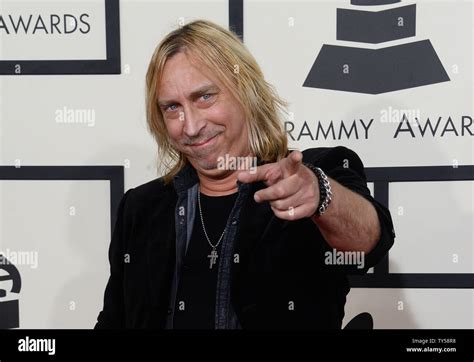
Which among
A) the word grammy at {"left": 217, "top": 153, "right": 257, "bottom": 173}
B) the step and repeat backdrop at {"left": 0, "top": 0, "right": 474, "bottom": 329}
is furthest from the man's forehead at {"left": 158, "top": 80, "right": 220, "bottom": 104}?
the step and repeat backdrop at {"left": 0, "top": 0, "right": 474, "bottom": 329}

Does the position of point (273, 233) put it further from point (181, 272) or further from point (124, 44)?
point (124, 44)

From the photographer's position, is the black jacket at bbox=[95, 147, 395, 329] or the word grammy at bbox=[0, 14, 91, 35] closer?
the black jacket at bbox=[95, 147, 395, 329]

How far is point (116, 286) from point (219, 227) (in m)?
0.21

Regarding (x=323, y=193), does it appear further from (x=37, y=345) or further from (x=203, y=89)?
A: (x=37, y=345)

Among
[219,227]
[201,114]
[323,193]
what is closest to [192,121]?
[201,114]

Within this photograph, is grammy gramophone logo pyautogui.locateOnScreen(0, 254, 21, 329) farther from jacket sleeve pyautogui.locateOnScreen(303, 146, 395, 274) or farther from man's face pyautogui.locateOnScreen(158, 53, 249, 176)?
jacket sleeve pyautogui.locateOnScreen(303, 146, 395, 274)

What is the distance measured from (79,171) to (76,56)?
0.25m

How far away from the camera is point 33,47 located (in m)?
1.29

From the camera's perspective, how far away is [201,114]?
91 cm

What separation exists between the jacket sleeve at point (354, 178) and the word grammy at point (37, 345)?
467 millimetres

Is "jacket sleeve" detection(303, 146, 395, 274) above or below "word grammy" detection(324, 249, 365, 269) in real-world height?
above

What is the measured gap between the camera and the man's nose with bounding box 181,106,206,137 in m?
0.90

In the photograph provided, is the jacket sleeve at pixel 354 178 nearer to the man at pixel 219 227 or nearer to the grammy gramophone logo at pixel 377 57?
the man at pixel 219 227

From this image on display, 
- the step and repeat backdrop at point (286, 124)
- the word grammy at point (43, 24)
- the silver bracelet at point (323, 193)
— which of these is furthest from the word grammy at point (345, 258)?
the word grammy at point (43, 24)
